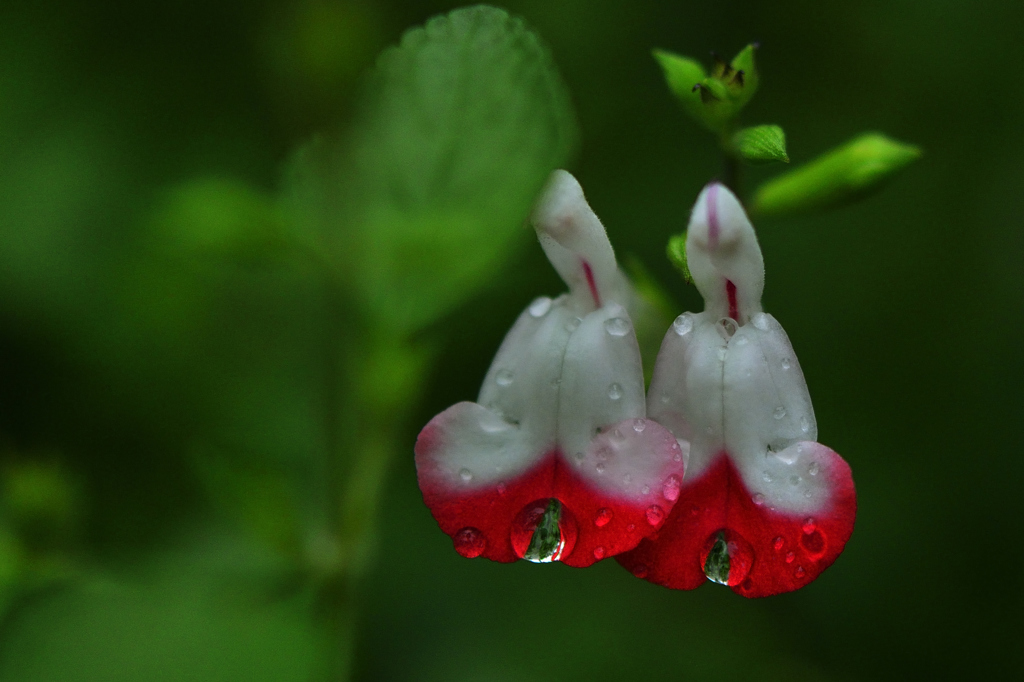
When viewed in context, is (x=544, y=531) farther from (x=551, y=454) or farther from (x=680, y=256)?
(x=680, y=256)

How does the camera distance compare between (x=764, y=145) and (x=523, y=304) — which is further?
(x=523, y=304)

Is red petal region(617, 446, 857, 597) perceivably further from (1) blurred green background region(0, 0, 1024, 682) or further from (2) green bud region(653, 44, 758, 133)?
(1) blurred green background region(0, 0, 1024, 682)

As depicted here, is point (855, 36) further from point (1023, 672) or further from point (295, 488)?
point (295, 488)

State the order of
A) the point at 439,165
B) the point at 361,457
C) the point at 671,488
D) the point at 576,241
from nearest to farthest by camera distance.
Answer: the point at 671,488
the point at 576,241
the point at 439,165
the point at 361,457

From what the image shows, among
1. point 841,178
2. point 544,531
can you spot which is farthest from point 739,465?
point 841,178

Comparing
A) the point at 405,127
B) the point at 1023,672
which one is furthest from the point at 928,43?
the point at 405,127

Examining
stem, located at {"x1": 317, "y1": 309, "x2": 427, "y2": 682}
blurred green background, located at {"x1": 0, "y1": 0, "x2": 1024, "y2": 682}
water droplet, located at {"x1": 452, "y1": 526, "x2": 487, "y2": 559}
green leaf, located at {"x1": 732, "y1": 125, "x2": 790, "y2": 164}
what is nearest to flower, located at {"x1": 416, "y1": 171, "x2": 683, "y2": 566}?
water droplet, located at {"x1": 452, "y1": 526, "x2": 487, "y2": 559}
